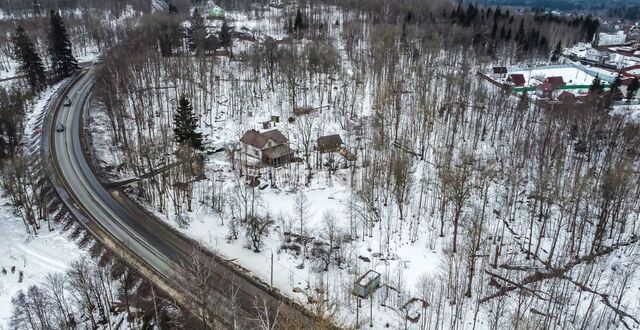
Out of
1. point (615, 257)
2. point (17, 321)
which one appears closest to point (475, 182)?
point (615, 257)

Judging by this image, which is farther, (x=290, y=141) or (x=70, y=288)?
(x=290, y=141)

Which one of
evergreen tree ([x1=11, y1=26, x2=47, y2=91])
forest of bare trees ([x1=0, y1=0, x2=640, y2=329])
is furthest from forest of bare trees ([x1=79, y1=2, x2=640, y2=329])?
evergreen tree ([x1=11, y1=26, x2=47, y2=91])

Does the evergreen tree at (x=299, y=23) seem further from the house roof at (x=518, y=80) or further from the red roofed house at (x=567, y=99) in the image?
the red roofed house at (x=567, y=99)

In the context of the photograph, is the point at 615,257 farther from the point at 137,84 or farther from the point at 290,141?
the point at 137,84

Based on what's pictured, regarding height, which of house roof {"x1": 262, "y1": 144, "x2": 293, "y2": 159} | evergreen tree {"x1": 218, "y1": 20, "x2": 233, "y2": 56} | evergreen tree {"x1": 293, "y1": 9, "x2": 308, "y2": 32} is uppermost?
evergreen tree {"x1": 293, "y1": 9, "x2": 308, "y2": 32}

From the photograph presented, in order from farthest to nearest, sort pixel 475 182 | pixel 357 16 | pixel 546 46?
pixel 357 16 < pixel 546 46 < pixel 475 182

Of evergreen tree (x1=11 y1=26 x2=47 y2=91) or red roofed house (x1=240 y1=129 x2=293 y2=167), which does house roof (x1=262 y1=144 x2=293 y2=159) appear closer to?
red roofed house (x1=240 y1=129 x2=293 y2=167)

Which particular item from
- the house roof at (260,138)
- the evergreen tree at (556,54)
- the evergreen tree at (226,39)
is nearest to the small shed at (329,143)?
the house roof at (260,138)

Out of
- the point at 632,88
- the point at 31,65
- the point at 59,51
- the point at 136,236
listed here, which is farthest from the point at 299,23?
the point at 136,236
